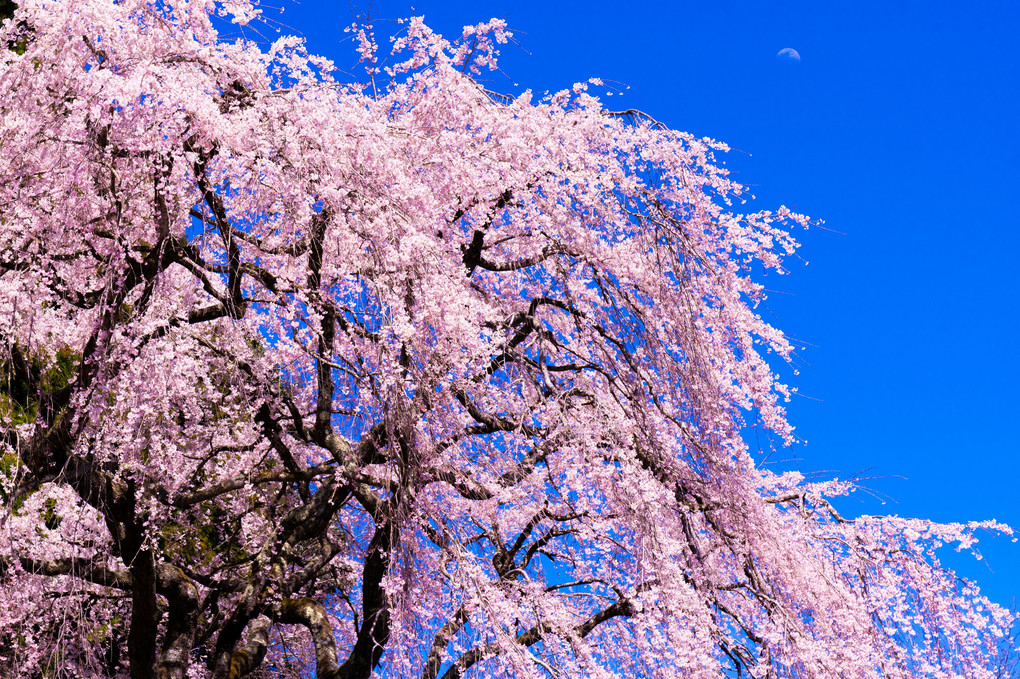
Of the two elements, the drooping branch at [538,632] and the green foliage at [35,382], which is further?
the green foliage at [35,382]

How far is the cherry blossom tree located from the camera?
543cm

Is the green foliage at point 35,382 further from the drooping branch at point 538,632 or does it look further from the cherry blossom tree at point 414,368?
the drooping branch at point 538,632

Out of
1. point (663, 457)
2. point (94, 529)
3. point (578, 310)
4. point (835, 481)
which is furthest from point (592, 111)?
point (94, 529)

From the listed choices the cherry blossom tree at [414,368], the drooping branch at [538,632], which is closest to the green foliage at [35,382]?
the cherry blossom tree at [414,368]

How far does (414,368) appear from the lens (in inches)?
213

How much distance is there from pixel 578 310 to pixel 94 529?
502 cm

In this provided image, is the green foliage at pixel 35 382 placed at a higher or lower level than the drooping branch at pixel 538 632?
higher

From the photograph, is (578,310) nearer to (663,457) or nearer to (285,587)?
(663,457)

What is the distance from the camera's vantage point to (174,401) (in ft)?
23.1

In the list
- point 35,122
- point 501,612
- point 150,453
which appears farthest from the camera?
point 150,453

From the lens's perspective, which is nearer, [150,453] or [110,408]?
[110,408]

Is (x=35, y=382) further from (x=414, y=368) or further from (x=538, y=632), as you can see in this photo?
(x=538, y=632)

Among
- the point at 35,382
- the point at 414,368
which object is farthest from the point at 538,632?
the point at 35,382

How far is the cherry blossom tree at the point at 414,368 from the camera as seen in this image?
543 cm
